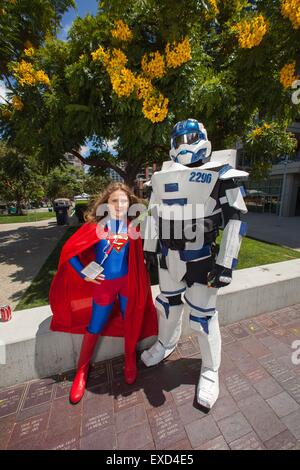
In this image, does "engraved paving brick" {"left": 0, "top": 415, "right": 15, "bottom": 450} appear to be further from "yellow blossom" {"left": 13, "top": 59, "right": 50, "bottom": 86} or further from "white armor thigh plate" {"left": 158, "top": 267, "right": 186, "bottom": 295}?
"yellow blossom" {"left": 13, "top": 59, "right": 50, "bottom": 86}

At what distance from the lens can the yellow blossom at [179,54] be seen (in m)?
3.03

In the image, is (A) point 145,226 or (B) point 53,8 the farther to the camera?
(B) point 53,8

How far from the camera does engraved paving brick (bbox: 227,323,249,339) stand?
2.83 meters

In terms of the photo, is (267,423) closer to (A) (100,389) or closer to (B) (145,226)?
(A) (100,389)

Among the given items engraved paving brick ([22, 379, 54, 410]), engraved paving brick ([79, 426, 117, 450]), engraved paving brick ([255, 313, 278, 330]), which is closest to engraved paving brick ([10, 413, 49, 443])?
engraved paving brick ([22, 379, 54, 410])

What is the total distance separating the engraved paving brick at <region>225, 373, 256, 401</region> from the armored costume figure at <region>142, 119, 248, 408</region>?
181mm

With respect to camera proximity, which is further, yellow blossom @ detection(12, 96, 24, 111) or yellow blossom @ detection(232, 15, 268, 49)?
yellow blossom @ detection(12, 96, 24, 111)

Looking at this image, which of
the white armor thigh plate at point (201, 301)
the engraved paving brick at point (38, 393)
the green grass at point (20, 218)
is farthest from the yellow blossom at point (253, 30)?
the green grass at point (20, 218)

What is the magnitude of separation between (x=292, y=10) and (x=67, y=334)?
4332 millimetres

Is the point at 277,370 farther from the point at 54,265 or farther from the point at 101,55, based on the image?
the point at 54,265

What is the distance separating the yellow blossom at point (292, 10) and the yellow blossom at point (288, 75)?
1.49ft

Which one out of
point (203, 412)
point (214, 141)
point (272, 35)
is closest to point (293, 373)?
point (203, 412)

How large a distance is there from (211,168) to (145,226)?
0.80 m
